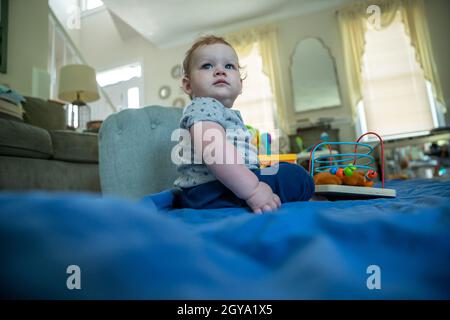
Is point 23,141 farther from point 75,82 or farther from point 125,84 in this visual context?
point 125,84

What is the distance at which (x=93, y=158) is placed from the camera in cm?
175

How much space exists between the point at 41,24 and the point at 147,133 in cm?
274

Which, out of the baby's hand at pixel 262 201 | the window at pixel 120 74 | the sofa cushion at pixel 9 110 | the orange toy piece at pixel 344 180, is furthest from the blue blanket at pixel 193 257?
the window at pixel 120 74

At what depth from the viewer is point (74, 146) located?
167 cm

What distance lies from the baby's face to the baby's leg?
240mm

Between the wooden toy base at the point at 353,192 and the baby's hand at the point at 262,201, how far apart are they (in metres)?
0.25

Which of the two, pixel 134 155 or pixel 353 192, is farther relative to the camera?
pixel 134 155

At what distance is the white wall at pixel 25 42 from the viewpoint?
2516 mm

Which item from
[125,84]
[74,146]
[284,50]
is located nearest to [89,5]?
[125,84]

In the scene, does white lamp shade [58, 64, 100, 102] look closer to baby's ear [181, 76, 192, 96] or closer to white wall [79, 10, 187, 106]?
white wall [79, 10, 187, 106]

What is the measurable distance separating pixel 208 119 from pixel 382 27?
3.54 meters

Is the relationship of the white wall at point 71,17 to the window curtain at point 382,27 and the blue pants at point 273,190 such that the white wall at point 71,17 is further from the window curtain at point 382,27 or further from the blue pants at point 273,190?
the blue pants at point 273,190
